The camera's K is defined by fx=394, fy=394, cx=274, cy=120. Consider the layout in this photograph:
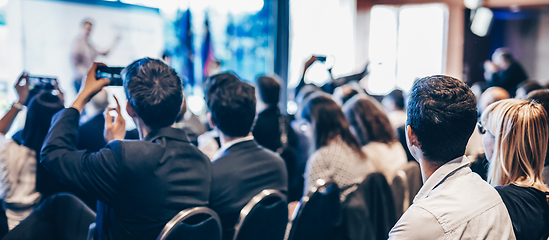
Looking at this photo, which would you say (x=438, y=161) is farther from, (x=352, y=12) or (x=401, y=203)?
(x=352, y=12)

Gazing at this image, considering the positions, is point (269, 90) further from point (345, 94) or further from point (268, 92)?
point (345, 94)

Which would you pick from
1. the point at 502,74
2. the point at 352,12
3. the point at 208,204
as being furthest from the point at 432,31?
the point at 208,204

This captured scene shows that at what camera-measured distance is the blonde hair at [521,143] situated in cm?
133

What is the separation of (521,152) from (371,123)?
1.58m

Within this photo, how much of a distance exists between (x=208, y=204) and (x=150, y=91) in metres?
0.54

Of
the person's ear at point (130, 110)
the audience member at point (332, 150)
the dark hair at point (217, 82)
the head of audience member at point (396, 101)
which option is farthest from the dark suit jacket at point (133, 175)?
the head of audience member at point (396, 101)

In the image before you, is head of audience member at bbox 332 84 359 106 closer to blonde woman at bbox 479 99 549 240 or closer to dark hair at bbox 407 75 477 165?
blonde woman at bbox 479 99 549 240

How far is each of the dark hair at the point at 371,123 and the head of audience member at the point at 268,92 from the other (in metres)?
0.65

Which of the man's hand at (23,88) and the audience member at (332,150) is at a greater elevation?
the man's hand at (23,88)

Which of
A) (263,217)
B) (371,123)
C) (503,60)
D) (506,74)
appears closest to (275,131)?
(371,123)

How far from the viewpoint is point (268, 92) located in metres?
3.21

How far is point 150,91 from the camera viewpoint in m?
1.55

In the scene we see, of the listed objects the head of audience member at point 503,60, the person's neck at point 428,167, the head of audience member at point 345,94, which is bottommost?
the head of audience member at point 345,94

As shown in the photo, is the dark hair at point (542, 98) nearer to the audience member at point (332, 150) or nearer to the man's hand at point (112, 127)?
the audience member at point (332, 150)
